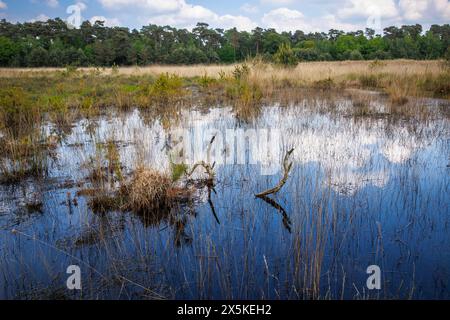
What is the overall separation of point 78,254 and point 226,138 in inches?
180

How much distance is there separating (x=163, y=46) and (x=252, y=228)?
56686 mm

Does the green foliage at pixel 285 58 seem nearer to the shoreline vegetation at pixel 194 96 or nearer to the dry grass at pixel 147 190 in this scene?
the shoreline vegetation at pixel 194 96

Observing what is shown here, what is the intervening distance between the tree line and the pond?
86.2 ft

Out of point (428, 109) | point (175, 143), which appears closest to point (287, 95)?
point (428, 109)

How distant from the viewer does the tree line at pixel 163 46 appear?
40031 mm

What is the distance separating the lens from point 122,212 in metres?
4.21

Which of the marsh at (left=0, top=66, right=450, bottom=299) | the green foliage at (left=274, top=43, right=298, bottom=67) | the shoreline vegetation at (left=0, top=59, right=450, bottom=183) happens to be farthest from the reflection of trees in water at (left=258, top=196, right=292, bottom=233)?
the green foliage at (left=274, top=43, right=298, bottom=67)

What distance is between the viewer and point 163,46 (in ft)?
182

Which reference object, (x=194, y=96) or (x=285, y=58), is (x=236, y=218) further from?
(x=285, y=58)

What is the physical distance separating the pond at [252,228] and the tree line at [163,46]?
26.3 metres

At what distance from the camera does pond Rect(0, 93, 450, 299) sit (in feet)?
9.21

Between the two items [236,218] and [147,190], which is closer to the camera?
[236,218]

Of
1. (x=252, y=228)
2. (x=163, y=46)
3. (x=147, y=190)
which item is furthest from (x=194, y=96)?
(x=163, y=46)
